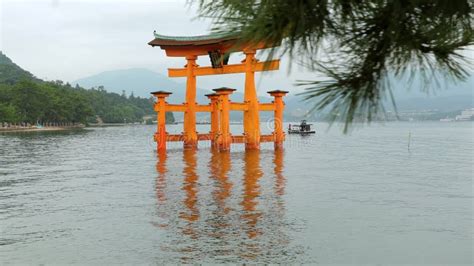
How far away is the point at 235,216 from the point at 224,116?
1643cm

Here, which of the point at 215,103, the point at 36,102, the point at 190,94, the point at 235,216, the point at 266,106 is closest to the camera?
the point at 235,216

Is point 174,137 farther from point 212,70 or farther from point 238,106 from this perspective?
point 238,106

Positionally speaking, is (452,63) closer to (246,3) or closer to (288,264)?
(246,3)

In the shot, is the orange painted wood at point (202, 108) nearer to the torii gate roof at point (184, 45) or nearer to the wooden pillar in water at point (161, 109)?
the wooden pillar in water at point (161, 109)

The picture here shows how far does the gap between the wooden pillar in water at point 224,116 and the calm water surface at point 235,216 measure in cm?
687

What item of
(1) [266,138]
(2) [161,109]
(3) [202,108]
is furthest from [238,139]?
(2) [161,109]

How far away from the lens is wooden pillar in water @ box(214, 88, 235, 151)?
26906 mm

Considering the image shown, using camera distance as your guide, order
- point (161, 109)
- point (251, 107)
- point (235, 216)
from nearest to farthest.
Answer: point (235, 216) < point (251, 107) < point (161, 109)

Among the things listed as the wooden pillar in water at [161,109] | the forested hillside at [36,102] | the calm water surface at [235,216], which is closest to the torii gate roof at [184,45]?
the wooden pillar in water at [161,109]

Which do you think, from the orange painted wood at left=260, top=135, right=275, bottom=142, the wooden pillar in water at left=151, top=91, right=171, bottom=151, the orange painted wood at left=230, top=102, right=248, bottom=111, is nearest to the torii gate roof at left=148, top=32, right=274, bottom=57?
the wooden pillar in water at left=151, top=91, right=171, bottom=151

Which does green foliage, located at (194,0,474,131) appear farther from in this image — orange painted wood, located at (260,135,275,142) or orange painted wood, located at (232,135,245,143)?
orange painted wood, located at (260,135,275,142)

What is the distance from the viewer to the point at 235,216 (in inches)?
430

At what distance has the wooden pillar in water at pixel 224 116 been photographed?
26.9 metres

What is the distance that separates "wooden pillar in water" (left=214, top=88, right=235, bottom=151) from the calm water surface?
687 centimetres
